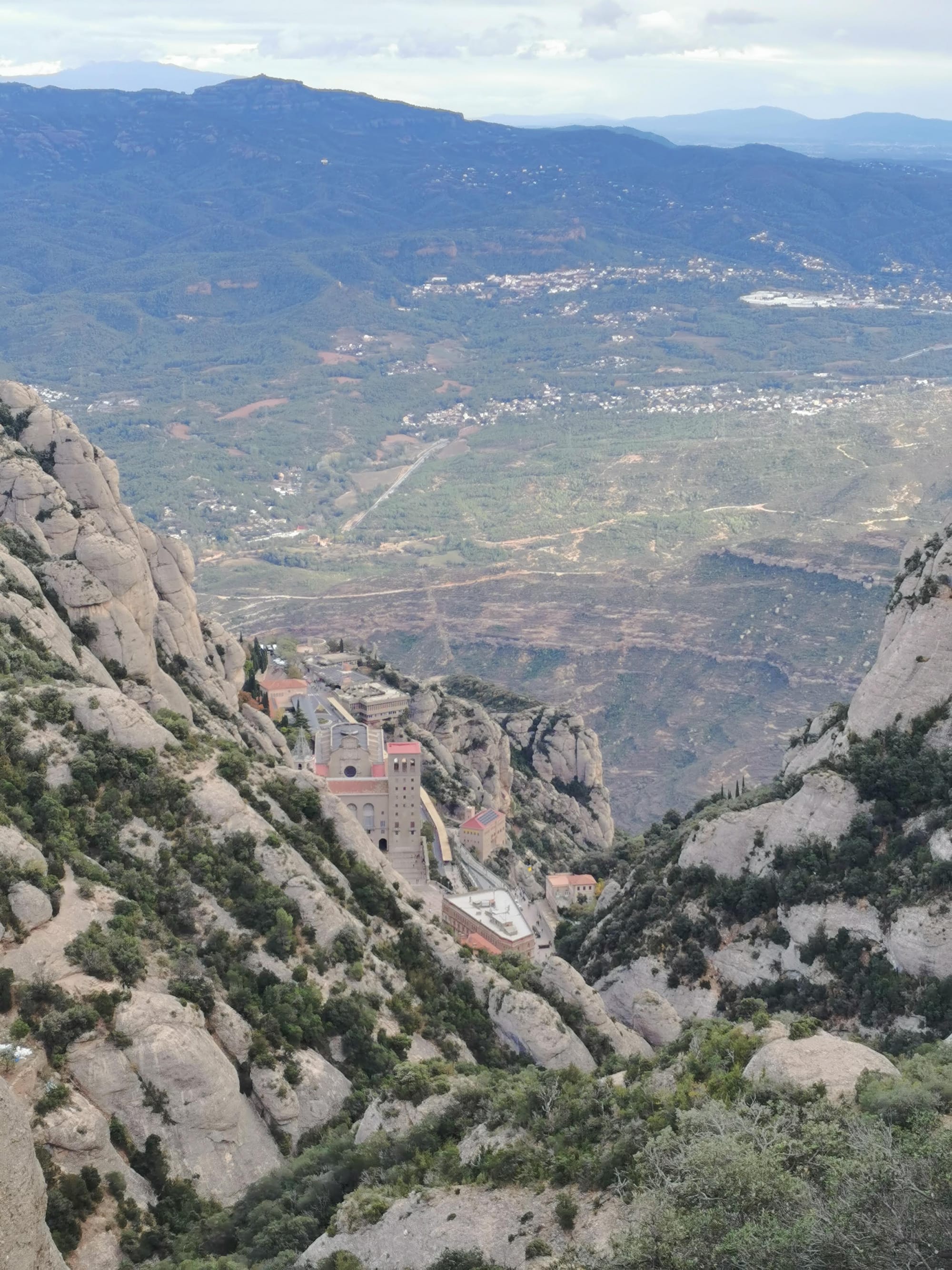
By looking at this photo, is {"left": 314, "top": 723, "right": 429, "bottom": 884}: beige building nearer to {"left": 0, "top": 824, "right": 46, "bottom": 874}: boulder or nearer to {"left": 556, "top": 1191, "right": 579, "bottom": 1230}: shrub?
{"left": 0, "top": 824, "right": 46, "bottom": 874}: boulder

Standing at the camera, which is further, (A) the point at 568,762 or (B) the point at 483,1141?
(A) the point at 568,762

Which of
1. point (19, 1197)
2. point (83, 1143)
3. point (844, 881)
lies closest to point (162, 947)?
point (83, 1143)

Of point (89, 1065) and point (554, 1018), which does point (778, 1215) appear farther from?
point (554, 1018)

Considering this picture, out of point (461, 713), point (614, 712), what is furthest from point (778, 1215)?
point (614, 712)

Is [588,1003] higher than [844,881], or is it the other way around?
[844,881]

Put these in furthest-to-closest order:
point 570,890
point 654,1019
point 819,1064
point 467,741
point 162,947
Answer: point 467,741 < point 570,890 < point 654,1019 < point 162,947 < point 819,1064

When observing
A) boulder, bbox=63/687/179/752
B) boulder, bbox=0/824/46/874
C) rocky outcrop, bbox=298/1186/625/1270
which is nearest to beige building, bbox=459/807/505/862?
boulder, bbox=63/687/179/752

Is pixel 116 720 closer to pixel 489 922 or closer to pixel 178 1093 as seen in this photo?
pixel 178 1093
